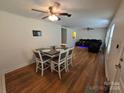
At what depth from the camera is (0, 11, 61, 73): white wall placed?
10.5ft

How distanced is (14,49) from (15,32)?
616mm

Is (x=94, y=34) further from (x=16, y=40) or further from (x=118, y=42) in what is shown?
(x=118, y=42)

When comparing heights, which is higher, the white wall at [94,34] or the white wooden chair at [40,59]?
the white wall at [94,34]

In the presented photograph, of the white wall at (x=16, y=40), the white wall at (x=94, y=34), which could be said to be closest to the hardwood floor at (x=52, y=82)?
the white wall at (x=16, y=40)

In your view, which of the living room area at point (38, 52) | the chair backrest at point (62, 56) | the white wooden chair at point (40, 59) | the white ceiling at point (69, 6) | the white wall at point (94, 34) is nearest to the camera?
the white ceiling at point (69, 6)

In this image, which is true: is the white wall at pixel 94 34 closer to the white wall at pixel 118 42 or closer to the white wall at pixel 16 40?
the white wall at pixel 16 40

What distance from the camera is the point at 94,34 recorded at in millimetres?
10859

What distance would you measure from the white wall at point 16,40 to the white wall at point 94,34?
23.5 ft

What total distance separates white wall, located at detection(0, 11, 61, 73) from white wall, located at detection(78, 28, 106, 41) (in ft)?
23.5

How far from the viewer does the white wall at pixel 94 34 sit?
34.7 feet

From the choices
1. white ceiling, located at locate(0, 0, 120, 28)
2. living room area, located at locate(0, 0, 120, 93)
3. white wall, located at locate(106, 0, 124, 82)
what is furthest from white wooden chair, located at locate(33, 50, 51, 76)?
white wall, located at locate(106, 0, 124, 82)

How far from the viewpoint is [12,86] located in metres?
2.59

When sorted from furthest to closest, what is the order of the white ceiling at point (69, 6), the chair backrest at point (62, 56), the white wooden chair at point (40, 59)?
1. the white wooden chair at point (40, 59)
2. the chair backrest at point (62, 56)
3. the white ceiling at point (69, 6)

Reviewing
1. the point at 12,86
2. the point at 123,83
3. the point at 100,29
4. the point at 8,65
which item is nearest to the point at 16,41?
the point at 8,65
